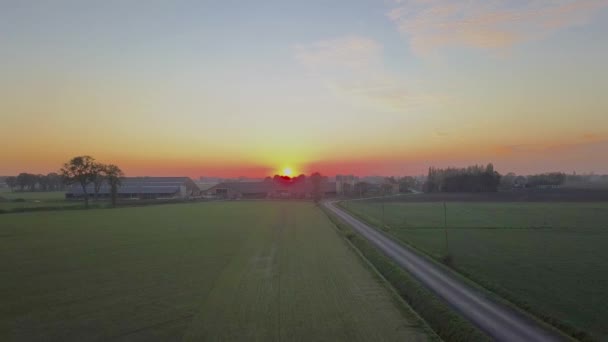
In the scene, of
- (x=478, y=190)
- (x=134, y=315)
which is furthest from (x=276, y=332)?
(x=478, y=190)

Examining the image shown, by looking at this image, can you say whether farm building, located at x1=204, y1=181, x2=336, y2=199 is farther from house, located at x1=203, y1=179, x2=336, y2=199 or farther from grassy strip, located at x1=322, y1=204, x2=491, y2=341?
grassy strip, located at x1=322, y1=204, x2=491, y2=341

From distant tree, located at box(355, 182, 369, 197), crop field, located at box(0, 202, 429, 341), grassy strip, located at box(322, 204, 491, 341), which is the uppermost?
distant tree, located at box(355, 182, 369, 197)

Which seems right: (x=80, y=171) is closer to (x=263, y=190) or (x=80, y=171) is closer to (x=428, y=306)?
(x=263, y=190)

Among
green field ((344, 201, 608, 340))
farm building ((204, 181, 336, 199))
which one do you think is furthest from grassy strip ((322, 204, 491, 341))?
farm building ((204, 181, 336, 199))

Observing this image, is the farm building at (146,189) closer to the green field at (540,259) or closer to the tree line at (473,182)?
the tree line at (473,182)

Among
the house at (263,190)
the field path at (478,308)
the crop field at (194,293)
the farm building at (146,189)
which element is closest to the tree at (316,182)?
the house at (263,190)
